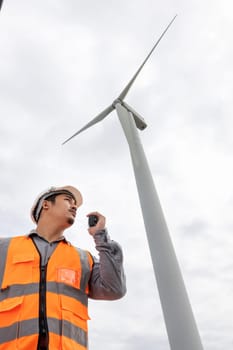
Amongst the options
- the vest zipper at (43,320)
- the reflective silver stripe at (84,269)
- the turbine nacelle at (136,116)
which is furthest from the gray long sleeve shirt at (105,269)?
the turbine nacelle at (136,116)

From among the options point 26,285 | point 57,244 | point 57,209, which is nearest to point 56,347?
point 26,285

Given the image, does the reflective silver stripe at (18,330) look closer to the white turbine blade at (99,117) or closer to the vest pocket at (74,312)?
the vest pocket at (74,312)

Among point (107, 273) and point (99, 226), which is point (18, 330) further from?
point (99, 226)

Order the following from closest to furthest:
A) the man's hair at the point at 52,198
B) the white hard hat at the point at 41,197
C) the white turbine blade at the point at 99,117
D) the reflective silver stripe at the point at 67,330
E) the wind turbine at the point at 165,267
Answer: the reflective silver stripe at the point at 67,330 → the wind turbine at the point at 165,267 → the man's hair at the point at 52,198 → the white hard hat at the point at 41,197 → the white turbine blade at the point at 99,117

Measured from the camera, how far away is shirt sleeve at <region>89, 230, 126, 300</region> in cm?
498

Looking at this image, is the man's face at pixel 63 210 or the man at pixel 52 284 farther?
the man's face at pixel 63 210

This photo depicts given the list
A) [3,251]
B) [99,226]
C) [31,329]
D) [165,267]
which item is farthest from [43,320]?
[165,267]

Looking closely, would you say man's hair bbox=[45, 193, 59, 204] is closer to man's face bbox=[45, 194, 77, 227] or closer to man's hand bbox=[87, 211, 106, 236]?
man's face bbox=[45, 194, 77, 227]

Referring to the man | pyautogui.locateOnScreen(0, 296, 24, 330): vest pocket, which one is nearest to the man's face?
the man

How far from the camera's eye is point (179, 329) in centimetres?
589

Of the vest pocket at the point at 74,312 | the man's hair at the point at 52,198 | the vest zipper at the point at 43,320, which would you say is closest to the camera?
the vest zipper at the point at 43,320

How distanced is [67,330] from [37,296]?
522 millimetres

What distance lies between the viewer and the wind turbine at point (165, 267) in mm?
5831

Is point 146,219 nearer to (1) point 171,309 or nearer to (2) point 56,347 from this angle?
(1) point 171,309
